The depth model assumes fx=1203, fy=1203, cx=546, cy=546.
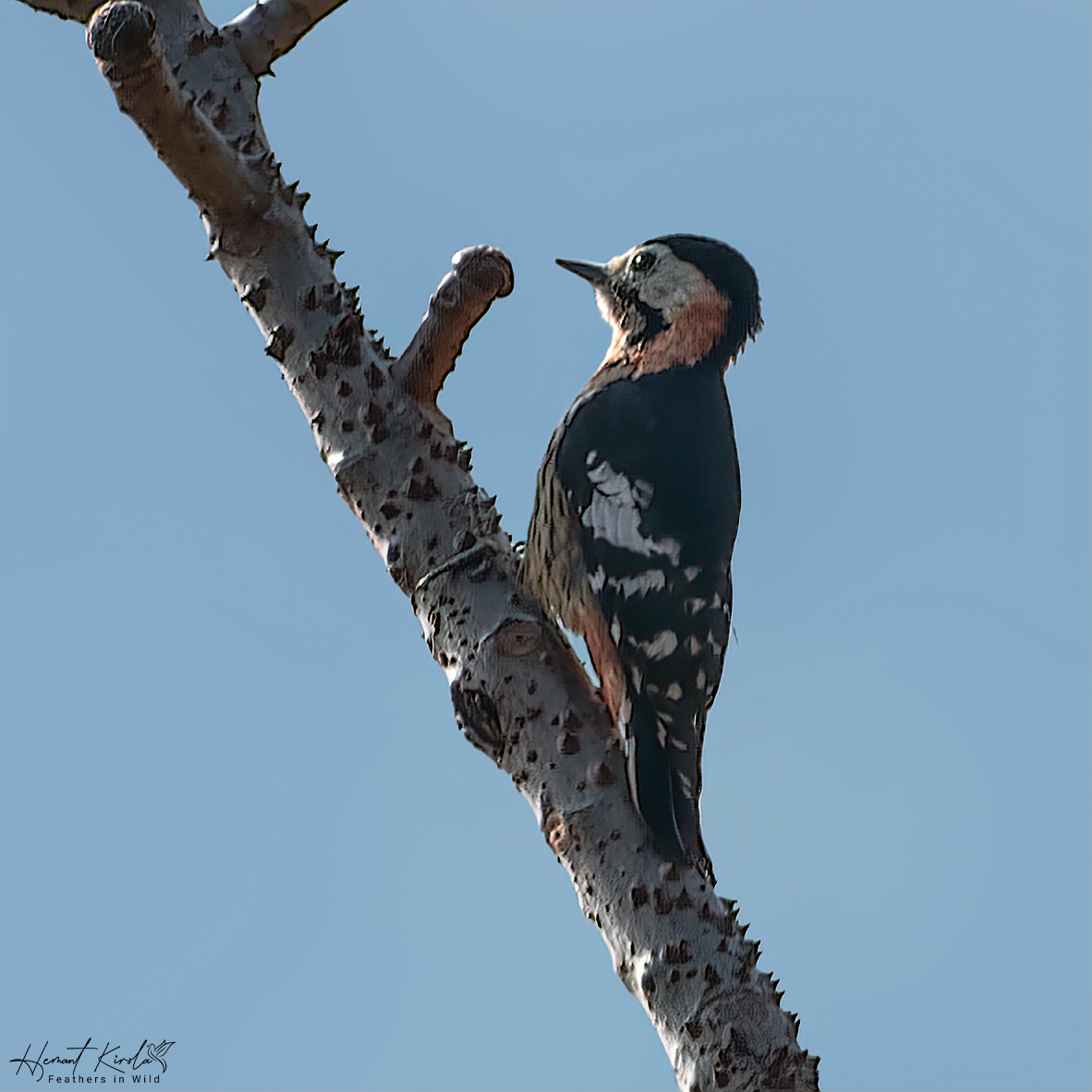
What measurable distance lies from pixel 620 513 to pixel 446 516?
60cm

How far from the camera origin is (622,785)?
7.72 ft

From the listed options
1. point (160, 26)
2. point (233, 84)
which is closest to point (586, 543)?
point (233, 84)

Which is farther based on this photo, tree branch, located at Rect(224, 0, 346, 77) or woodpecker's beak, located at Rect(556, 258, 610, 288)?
woodpecker's beak, located at Rect(556, 258, 610, 288)

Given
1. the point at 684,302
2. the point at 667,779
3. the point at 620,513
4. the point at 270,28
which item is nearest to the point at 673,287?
the point at 684,302

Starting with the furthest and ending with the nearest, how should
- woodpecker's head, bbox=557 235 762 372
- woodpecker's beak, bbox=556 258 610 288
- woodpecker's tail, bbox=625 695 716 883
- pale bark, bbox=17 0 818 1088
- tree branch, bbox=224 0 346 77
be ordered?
woodpecker's beak, bbox=556 258 610 288 < woodpecker's head, bbox=557 235 762 372 < tree branch, bbox=224 0 346 77 < woodpecker's tail, bbox=625 695 716 883 < pale bark, bbox=17 0 818 1088

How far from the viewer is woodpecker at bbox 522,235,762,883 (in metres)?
2.72

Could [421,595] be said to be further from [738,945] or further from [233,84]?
[233,84]

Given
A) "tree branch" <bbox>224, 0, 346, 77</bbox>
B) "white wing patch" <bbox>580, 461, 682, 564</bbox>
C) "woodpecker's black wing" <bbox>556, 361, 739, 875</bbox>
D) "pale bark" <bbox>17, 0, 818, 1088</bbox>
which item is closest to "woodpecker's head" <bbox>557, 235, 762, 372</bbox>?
"woodpecker's black wing" <bbox>556, 361, 739, 875</bbox>

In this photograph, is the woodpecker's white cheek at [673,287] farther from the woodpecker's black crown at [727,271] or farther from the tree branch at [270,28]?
the tree branch at [270,28]

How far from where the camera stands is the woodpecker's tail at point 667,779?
7.48ft

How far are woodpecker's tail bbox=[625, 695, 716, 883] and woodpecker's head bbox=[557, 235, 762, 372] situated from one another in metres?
1.30

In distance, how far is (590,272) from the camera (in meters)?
3.89

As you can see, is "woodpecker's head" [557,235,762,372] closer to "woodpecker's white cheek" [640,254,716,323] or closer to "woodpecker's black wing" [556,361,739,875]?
"woodpecker's white cheek" [640,254,716,323]

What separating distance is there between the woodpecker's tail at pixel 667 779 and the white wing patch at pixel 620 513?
453 millimetres
